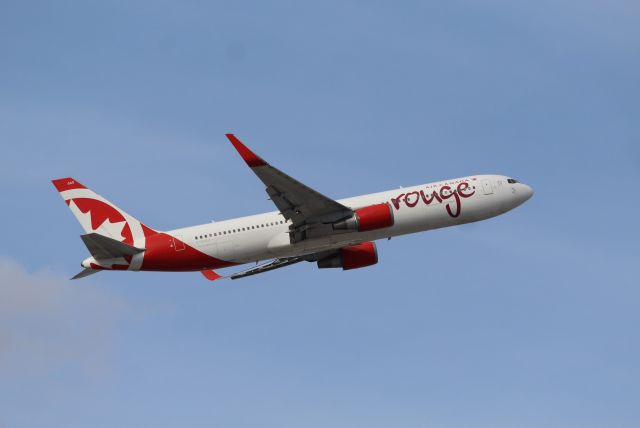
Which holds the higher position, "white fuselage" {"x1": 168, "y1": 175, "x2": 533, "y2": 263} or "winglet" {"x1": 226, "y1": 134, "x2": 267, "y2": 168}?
"winglet" {"x1": 226, "y1": 134, "x2": 267, "y2": 168}

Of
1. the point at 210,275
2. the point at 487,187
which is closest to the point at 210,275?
the point at 210,275

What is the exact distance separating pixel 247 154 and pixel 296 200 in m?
5.41

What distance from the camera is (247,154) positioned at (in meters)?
56.8

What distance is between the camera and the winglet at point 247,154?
5603 centimetres

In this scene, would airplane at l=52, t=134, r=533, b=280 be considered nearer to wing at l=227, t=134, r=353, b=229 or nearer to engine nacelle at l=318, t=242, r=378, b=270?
wing at l=227, t=134, r=353, b=229

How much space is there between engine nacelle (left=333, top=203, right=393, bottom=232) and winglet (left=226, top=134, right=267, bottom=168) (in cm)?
720

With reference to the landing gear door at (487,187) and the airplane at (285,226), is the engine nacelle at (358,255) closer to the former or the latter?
the airplane at (285,226)

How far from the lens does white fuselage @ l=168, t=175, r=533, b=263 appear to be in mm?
62406

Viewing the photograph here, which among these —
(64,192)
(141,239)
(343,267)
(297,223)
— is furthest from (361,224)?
(64,192)

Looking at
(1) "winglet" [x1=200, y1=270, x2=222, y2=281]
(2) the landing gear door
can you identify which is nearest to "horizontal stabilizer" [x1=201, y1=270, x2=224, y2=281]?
(1) "winglet" [x1=200, y1=270, x2=222, y2=281]

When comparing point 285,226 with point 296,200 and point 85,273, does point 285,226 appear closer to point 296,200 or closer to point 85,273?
point 296,200

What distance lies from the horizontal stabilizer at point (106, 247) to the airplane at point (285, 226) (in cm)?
6

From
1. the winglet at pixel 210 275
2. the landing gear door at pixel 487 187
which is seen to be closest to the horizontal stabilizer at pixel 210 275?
the winglet at pixel 210 275

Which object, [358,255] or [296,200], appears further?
[358,255]
